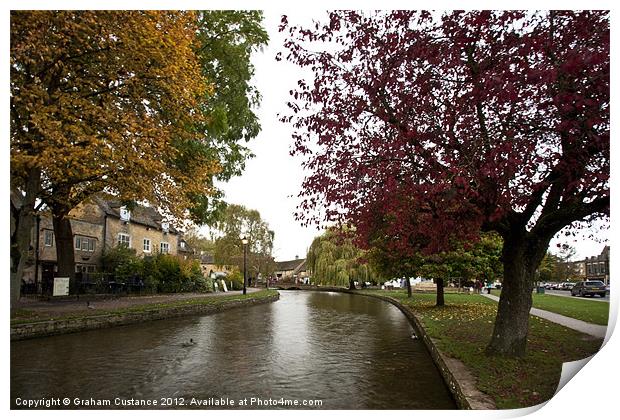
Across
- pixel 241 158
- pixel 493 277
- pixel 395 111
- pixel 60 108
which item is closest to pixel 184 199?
pixel 241 158

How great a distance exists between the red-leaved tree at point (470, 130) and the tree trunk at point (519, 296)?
16mm

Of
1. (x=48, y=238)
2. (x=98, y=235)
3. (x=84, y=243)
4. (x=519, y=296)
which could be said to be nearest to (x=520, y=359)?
(x=519, y=296)

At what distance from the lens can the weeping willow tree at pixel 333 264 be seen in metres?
33.1

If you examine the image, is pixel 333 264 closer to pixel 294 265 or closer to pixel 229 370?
pixel 229 370

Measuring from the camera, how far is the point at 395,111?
20.7ft

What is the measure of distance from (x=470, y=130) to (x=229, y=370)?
510 cm

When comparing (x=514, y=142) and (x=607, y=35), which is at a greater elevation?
(x=607, y=35)

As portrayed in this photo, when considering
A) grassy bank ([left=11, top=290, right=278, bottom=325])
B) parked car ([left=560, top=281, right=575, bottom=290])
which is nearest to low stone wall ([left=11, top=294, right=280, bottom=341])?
grassy bank ([left=11, top=290, right=278, bottom=325])

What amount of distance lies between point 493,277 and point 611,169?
37.1 ft

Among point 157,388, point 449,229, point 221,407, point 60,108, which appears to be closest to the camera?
point 221,407

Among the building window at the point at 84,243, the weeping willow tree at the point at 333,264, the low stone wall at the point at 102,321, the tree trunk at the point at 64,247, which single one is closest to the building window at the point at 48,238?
the tree trunk at the point at 64,247

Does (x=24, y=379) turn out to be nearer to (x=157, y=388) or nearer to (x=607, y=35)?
(x=157, y=388)

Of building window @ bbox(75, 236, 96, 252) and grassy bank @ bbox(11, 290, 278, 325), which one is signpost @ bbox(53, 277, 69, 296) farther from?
building window @ bbox(75, 236, 96, 252)
